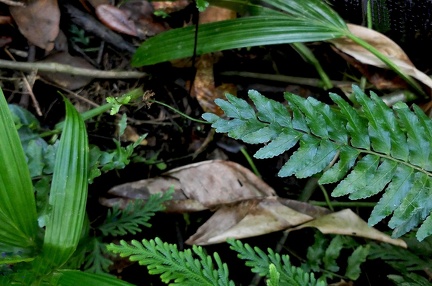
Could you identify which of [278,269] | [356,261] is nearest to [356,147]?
[278,269]

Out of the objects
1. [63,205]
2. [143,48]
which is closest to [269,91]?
[143,48]

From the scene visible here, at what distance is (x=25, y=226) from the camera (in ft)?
4.25

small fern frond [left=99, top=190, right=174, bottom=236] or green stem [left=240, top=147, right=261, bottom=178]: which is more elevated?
green stem [left=240, top=147, right=261, bottom=178]

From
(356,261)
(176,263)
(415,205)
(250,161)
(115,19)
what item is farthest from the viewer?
(115,19)

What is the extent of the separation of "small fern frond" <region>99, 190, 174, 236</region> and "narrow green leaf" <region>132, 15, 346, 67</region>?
47cm

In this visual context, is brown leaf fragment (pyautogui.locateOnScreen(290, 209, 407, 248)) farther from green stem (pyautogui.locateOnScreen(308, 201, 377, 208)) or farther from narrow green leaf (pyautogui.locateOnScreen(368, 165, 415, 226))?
narrow green leaf (pyautogui.locateOnScreen(368, 165, 415, 226))

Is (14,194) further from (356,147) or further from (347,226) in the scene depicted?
(347,226)

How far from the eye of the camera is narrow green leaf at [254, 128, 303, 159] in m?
1.17

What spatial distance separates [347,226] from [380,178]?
0.42m

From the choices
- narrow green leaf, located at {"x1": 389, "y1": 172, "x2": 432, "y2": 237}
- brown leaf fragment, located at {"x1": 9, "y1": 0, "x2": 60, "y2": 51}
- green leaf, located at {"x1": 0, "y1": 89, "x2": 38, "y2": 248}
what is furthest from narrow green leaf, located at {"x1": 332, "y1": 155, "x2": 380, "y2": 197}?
brown leaf fragment, located at {"x1": 9, "y1": 0, "x2": 60, "y2": 51}

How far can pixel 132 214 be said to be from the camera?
160 cm

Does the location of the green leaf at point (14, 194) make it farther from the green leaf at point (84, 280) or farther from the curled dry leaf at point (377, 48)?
the curled dry leaf at point (377, 48)

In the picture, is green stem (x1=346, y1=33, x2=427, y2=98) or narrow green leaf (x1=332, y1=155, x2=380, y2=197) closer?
Result: narrow green leaf (x1=332, y1=155, x2=380, y2=197)

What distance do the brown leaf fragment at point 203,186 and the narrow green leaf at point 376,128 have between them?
56 centimetres
